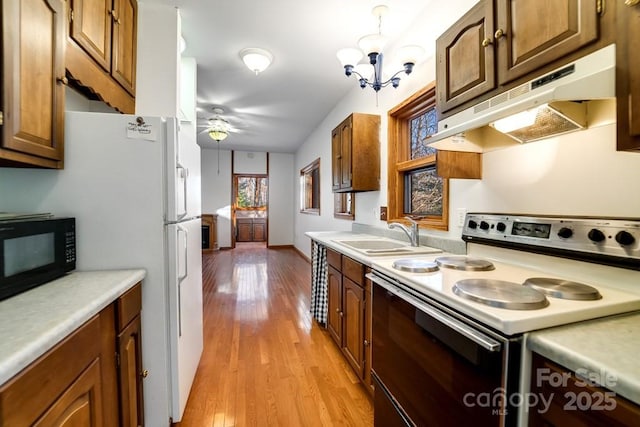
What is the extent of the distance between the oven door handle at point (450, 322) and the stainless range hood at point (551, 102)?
72 centimetres

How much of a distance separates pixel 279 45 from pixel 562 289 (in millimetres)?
2657

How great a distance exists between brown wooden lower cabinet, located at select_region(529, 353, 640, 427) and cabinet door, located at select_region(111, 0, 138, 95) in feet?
7.67

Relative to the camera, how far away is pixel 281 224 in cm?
762

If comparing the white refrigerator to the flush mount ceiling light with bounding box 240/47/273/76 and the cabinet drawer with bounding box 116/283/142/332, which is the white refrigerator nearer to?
the cabinet drawer with bounding box 116/283/142/332

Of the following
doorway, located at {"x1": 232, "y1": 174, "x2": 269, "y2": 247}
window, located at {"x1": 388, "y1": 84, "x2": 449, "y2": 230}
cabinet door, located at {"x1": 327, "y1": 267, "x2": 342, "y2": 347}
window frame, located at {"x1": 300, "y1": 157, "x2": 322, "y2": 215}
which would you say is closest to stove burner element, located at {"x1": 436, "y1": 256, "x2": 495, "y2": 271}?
window, located at {"x1": 388, "y1": 84, "x2": 449, "y2": 230}

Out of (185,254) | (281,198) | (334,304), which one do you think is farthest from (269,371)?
(281,198)

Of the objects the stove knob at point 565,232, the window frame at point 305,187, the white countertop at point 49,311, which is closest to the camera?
the white countertop at point 49,311

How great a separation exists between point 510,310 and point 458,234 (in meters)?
1.06

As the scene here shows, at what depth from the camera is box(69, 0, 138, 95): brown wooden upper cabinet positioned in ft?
4.44

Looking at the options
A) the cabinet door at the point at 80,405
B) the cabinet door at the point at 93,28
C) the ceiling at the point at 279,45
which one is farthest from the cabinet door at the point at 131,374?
the ceiling at the point at 279,45

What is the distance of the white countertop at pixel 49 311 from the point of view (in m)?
0.63

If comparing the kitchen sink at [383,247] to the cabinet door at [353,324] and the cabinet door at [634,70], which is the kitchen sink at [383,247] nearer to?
the cabinet door at [353,324]

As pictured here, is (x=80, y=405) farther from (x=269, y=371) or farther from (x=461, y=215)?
(x=461, y=215)

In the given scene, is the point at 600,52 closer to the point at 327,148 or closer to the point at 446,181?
the point at 446,181
